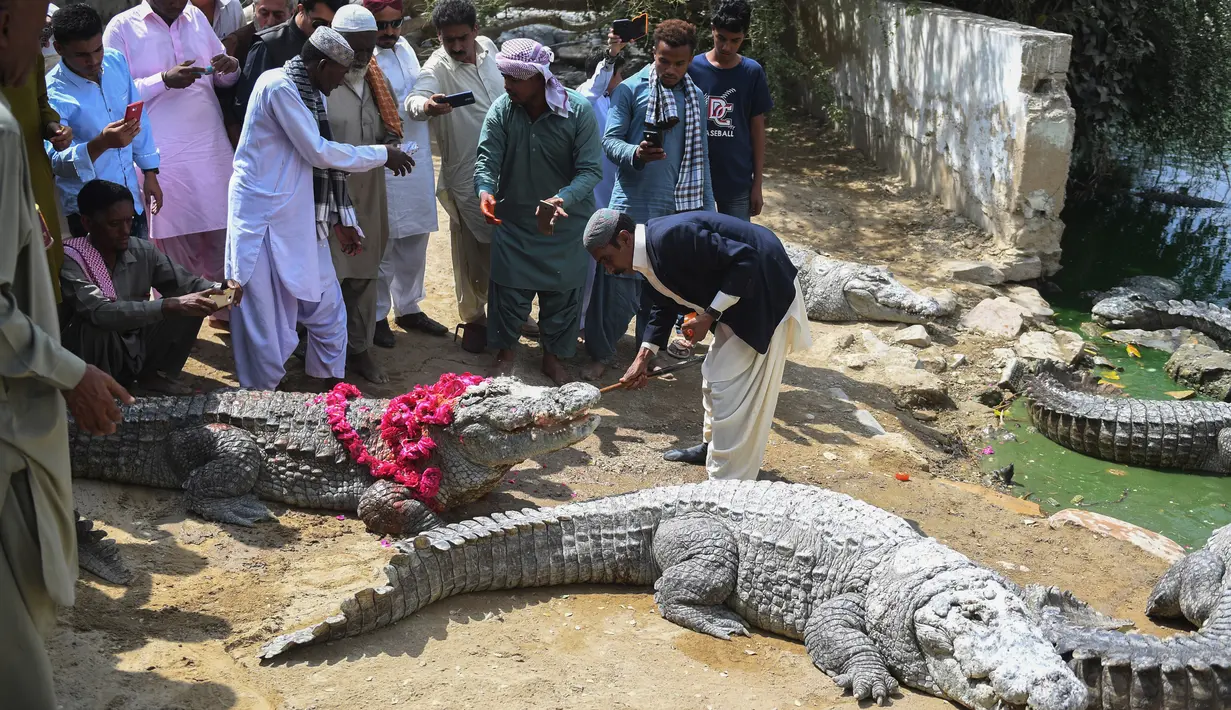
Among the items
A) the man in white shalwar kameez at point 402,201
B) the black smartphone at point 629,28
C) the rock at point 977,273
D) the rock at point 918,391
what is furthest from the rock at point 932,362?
the man in white shalwar kameez at point 402,201

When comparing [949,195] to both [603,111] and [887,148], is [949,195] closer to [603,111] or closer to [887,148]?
[887,148]

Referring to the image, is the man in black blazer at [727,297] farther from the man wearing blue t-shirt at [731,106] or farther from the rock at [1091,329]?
the rock at [1091,329]

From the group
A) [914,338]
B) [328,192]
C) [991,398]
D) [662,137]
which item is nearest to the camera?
[328,192]

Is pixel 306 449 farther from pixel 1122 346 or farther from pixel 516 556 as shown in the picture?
pixel 1122 346

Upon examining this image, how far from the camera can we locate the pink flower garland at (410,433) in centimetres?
470

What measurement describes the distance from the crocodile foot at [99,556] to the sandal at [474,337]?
286 centimetres

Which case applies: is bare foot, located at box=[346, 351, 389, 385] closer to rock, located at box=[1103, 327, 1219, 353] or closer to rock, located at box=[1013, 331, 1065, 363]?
rock, located at box=[1013, 331, 1065, 363]

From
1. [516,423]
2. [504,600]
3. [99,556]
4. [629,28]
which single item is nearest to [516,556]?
[504,600]

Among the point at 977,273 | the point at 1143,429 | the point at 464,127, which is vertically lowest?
the point at 1143,429

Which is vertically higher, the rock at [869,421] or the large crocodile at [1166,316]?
the large crocodile at [1166,316]

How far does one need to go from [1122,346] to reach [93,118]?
24.2ft

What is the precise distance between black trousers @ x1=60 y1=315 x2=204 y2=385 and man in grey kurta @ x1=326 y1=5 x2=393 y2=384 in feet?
2.79

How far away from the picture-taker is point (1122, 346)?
860 centimetres

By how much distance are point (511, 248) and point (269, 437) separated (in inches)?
75.0
